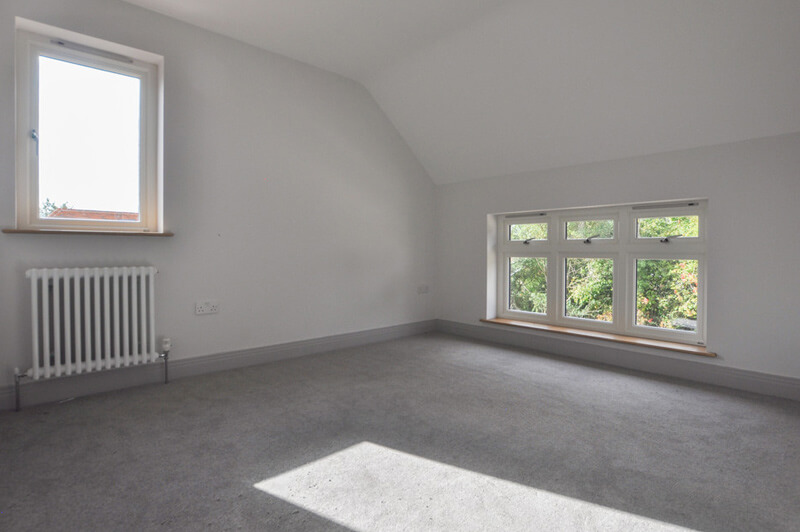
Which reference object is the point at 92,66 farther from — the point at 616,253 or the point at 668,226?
the point at 668,226

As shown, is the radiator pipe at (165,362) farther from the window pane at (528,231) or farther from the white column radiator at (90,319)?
the window pane at (528,231)

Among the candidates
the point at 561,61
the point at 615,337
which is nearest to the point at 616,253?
the point at 615,337

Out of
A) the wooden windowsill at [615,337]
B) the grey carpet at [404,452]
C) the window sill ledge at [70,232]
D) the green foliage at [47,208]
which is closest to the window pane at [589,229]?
the wooden windowsill at [615,337]

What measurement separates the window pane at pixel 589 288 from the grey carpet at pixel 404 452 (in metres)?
0.82

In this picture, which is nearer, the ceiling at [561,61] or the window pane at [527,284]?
the ceiling at [561,61]

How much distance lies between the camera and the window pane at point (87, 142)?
8.59 ft

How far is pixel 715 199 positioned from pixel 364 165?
307 cm

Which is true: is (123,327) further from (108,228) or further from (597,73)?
(597,73)

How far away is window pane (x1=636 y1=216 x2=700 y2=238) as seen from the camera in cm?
321

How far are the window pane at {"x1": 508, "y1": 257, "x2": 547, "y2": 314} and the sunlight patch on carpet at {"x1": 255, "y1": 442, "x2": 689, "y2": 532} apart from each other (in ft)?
9.23

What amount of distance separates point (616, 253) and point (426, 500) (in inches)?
117

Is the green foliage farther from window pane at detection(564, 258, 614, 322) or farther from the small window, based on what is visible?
window pane at detection(564, 258, 614, 322)

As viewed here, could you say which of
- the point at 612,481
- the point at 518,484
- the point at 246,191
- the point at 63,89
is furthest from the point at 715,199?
the point at 63,89

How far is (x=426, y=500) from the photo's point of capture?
61.7 inches
